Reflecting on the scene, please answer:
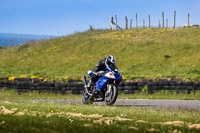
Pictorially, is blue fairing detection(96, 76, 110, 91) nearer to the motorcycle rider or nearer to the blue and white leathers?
the blue and white leathers

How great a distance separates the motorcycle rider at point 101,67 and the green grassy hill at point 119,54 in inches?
469

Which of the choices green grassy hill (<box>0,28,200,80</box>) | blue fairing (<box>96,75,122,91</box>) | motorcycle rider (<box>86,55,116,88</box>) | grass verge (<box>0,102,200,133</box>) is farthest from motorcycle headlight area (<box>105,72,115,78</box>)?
green grassy hill (<box>0,28,200,80</box>)

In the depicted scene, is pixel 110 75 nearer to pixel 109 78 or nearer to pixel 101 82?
pixel 109 78

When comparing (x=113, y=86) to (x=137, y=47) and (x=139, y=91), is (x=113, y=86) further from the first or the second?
(x=137, y=47)

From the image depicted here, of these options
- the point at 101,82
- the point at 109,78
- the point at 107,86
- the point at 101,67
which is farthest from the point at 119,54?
the point at 109,78

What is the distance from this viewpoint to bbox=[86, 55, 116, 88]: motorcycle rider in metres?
11.7

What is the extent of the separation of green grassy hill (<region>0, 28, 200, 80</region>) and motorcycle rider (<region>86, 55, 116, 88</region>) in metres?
11.9

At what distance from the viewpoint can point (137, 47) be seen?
36.1m

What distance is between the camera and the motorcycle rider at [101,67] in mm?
11688

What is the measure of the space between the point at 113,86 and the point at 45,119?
3419mm

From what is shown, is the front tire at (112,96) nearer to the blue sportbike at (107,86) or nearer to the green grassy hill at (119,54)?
the blue sportbike at (107,86)

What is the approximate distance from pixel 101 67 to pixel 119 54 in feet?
73.4

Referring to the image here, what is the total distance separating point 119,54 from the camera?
34.5 metres

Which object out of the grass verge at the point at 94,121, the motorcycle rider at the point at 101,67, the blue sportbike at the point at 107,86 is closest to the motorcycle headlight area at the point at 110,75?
the blue sportbike at the point at 107,86
